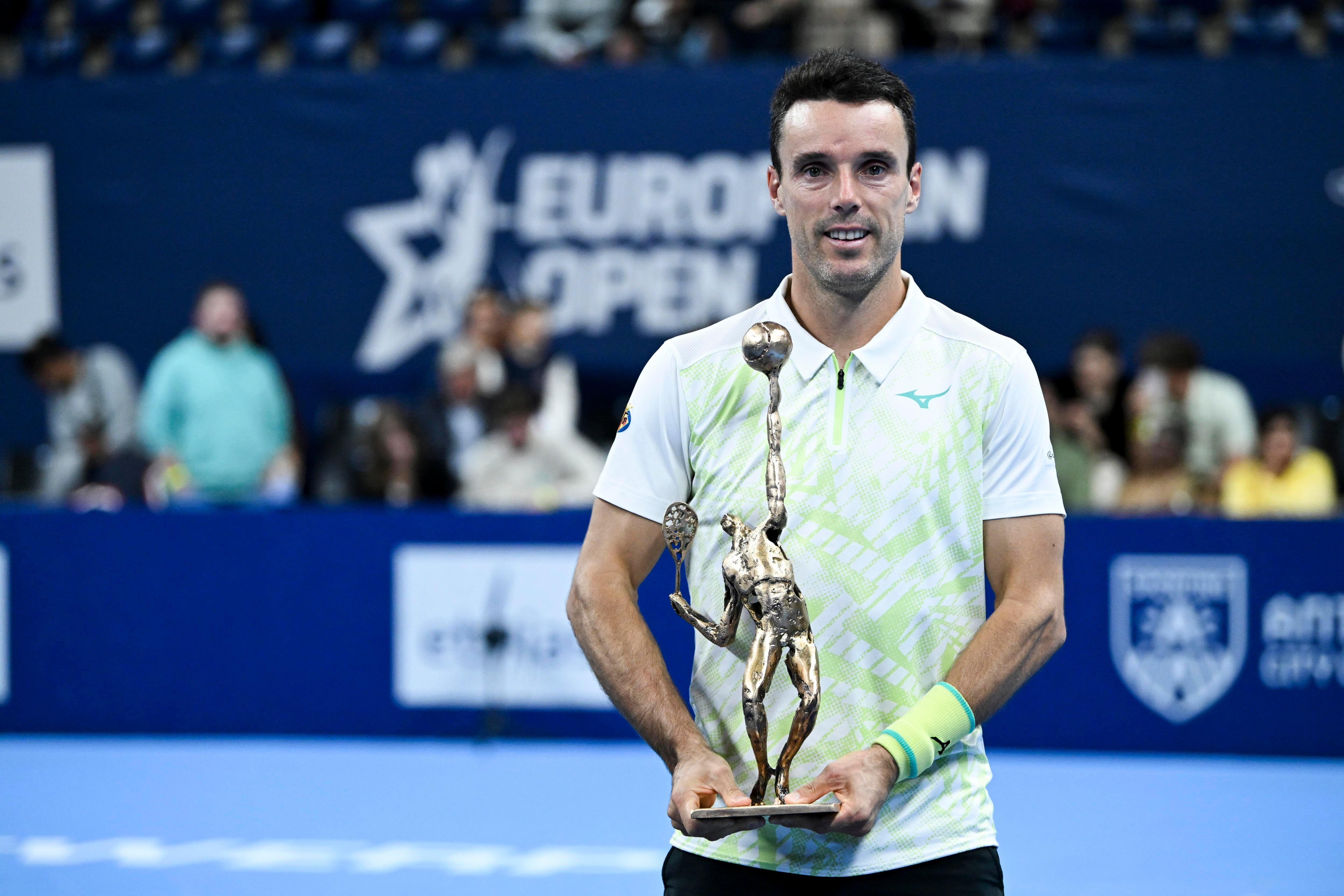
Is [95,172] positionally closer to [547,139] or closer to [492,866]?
[547,139]

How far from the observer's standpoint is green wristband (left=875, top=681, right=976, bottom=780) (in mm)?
1930

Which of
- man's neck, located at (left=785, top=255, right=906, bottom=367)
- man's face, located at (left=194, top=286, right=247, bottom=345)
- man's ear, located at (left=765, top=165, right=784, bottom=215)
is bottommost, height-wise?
man's neck, located at (left=785, top=255, right=906, bottom=367)

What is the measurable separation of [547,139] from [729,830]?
8.33 m

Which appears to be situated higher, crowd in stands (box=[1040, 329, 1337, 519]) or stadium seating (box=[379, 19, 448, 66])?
stadium seating (box=[379, 19, 448, 66])

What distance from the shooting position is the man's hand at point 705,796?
6.03 feet

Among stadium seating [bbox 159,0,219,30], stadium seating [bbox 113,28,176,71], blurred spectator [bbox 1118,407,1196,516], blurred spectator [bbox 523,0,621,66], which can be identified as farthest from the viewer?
stadium seating [bbox 159,0,219,30]

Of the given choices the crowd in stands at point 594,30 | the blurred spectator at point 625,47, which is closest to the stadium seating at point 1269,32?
the crowd in stands at point 594,30

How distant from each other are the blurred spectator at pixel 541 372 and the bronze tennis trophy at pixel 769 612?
18.4ft

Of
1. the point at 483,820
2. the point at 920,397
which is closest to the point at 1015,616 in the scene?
the point at 920,397

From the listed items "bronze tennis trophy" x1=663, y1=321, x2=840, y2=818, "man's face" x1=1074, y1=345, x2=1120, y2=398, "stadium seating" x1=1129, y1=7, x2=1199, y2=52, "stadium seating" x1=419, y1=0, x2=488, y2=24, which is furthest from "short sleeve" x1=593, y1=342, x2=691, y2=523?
"stadium seating" x1=419, y1=0, x2=488, y2=24

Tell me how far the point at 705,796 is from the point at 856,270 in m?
0.68

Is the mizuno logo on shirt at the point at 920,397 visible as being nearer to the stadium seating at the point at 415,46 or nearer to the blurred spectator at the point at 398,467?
the blurred spectator at the point at 398,467

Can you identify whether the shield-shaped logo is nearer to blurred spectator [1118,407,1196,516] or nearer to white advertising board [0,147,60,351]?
blurred spectator [1118,407,1196,516]

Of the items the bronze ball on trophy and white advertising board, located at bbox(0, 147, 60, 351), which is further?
white advertising board, located at bbox(0, 147, 60, 351)
